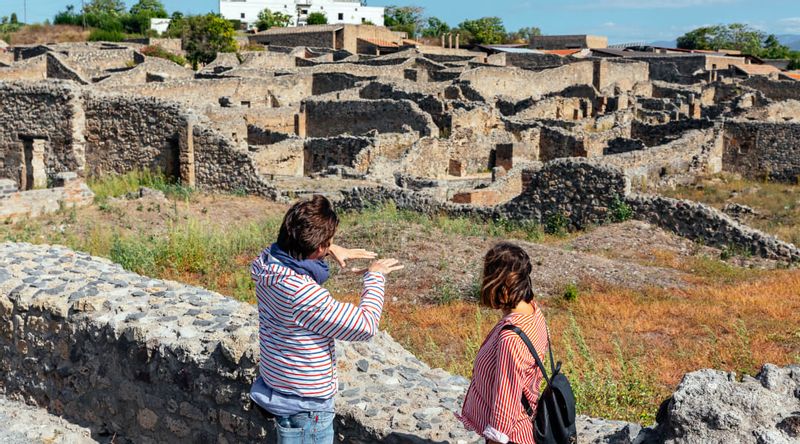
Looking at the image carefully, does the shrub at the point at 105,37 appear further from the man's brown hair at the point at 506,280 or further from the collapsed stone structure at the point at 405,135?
the man's brown hair at the point at 506,280

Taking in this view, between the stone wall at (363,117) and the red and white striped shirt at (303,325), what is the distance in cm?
1994

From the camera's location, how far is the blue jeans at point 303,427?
14.0 ft

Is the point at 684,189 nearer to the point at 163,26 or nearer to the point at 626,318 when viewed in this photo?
the point at 626,318

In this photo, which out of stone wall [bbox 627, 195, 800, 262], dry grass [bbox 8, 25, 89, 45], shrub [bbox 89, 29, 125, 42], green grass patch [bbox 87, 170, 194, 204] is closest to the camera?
stone wall [bbox 627, 195, 800, 262]

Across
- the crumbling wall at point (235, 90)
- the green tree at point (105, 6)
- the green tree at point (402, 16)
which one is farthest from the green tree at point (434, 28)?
the crumbling wall at point (235, 90)

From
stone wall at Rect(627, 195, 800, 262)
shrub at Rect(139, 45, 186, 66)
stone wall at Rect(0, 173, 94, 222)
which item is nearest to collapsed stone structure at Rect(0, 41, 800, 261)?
stone wall at Rect(627, 195, 800, 262)

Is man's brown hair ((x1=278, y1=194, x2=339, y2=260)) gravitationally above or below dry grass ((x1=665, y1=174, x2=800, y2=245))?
above

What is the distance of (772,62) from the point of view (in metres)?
67.0

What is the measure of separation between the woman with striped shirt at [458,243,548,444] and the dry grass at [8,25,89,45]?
57.8 m

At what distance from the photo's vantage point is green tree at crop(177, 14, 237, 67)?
4584cm

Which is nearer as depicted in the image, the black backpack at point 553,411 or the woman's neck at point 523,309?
the black backpack at point 553,411

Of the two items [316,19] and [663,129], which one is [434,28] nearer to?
[316,19]

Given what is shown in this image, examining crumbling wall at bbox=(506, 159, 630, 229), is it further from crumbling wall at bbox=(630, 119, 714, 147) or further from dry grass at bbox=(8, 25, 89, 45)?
dry grass at bbox=(8, 25, 89, 45)

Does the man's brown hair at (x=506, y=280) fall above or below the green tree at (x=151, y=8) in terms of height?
below
